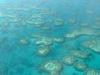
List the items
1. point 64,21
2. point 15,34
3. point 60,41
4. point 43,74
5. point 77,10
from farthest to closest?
1. point 77,10
2. point 64,21
3. point 15,34
4. point 60,41
5. point 43,74

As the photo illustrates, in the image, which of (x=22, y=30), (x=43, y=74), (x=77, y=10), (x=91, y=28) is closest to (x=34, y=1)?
(x=77, y=10)

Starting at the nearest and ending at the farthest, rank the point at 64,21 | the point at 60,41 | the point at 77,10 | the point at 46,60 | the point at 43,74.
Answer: the point at 43,74, the point at 46,60, the point at 60,41, the point at 64,21, the point at 77,10

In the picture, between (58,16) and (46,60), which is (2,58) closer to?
(46,60)

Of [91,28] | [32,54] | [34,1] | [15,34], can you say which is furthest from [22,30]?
[34,1]

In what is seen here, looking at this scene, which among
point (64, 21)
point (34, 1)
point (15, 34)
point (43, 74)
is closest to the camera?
point (43, 74)

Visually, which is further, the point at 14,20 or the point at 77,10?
the point at 77,10

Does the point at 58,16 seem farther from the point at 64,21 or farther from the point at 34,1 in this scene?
the point at 34,1
